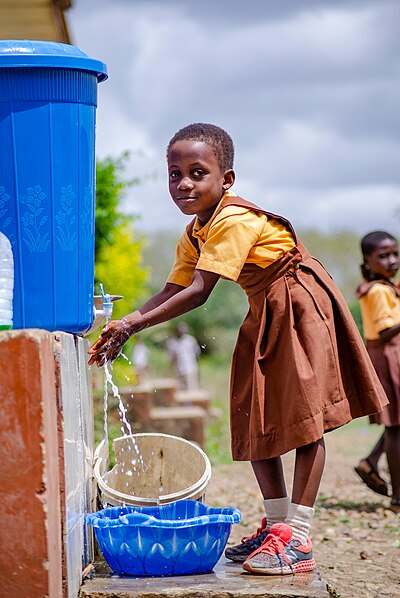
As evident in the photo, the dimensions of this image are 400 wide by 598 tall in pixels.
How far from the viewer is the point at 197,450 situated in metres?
4.42

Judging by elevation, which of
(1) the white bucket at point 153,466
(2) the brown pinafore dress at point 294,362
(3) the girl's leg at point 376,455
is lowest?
(3) the girl's leg at point 376,455

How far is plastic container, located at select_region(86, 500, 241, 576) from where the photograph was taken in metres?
3.57

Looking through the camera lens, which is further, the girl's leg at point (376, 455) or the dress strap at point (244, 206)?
the girl's leg at point (376, 455)

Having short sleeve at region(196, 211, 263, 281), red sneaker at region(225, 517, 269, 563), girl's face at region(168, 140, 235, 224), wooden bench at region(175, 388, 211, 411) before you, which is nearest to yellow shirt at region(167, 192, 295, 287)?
short sleeve at region(196, 211, 263, 281)

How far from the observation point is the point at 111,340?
382 cm

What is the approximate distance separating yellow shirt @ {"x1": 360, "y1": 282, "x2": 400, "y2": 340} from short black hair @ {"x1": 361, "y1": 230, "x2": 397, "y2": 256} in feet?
0.87

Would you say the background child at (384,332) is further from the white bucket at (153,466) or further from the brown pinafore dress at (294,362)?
the brown pinafore dress at (294,362)

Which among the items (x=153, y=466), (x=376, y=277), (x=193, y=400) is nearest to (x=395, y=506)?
(x=376, y=277)

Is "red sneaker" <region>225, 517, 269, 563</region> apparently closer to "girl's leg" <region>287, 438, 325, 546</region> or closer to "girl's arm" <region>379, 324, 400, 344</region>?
"girl's leg" <region>287, 438, 325, 546</region>

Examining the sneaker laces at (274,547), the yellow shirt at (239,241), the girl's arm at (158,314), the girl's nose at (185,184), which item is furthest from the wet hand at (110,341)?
the sneaker laces at (274,547)

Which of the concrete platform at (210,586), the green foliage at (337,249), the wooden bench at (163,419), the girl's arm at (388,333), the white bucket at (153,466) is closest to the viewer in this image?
the concrete platform at (210,586)

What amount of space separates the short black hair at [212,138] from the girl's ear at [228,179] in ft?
0.07

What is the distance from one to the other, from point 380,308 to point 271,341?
3.01 m

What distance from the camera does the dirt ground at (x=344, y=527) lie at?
454 cm
